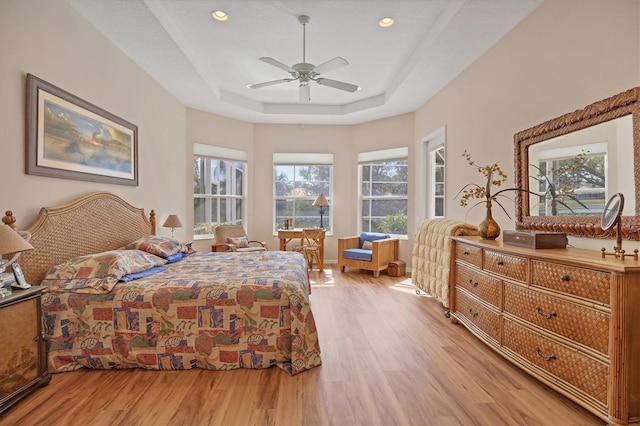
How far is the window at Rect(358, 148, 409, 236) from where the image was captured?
604 centimetres

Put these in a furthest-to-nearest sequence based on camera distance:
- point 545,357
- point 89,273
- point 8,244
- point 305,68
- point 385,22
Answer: point 305,68 → point 385,22 → point 89,273 → point 545,357 → point 8,244

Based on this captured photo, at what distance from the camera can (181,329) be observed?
232 cm

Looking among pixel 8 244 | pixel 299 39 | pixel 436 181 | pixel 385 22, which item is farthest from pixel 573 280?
pixel 436 181

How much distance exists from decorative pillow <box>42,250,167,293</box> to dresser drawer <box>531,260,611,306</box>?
297 centimetres

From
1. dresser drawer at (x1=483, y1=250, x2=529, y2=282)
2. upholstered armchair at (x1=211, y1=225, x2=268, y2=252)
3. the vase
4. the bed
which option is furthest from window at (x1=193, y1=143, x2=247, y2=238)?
dresser drawer at (x1=483, y1=250, x2=529, y2=282)

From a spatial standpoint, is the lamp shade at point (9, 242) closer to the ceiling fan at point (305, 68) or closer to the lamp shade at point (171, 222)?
the ceiling fan at point (305, 68)

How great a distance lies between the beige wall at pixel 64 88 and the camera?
7.56 ft

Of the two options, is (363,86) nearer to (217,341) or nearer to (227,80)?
(227,80)

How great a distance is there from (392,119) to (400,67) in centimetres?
163

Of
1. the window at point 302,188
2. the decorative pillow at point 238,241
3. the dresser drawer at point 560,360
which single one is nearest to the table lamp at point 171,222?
the decorative pillow at point 238,241

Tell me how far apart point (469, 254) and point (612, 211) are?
47.2 inches

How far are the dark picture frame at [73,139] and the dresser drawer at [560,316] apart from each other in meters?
3.74

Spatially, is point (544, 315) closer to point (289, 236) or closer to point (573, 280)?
point (573, 280)

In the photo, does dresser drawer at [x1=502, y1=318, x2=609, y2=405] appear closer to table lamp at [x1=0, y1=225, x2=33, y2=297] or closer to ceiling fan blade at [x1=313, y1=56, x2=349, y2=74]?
ceiling fan blade at [x1=313, y1=56, x2=349, y2=74]
